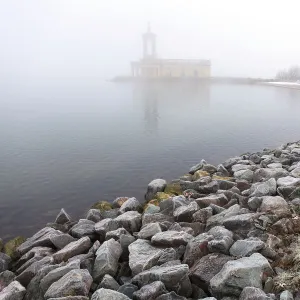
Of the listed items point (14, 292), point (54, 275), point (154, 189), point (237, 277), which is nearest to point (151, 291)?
point (237, 277)

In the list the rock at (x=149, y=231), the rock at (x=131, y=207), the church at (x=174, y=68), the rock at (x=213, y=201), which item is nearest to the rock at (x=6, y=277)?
the rock at (x=149, y=231)

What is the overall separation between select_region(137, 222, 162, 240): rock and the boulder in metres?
0.65

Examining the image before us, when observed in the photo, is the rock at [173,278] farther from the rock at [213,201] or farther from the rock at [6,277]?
the rock at [213,201]

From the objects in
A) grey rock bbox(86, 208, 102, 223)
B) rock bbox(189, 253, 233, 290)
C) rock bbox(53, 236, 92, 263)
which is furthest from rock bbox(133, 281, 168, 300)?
grey rock bbox(86, 208, 102, 223)

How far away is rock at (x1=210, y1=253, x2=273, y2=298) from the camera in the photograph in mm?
5293

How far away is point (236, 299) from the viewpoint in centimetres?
519

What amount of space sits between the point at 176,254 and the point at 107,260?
1362mm

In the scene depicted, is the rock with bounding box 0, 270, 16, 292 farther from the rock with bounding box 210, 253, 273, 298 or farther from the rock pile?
the rock with bounding box 210, 253, 273, 298

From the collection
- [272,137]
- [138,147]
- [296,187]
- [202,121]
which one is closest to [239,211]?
[296,187]

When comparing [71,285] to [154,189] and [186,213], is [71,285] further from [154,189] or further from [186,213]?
[154,189]

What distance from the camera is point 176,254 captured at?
677 cm

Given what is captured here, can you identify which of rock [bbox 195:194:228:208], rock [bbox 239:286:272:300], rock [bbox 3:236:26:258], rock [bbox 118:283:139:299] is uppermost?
rock [bbox 239:286:272:300]

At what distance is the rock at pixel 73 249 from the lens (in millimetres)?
7543

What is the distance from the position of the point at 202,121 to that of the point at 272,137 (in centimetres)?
823
